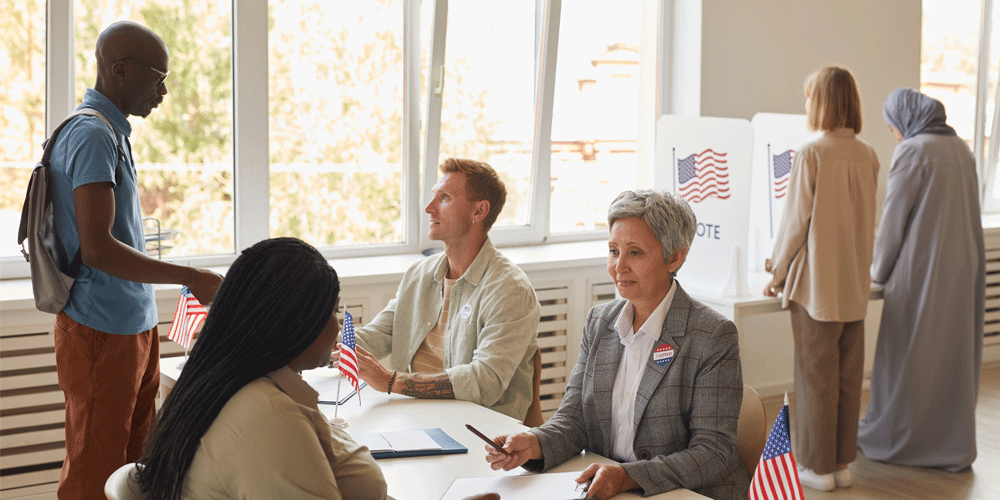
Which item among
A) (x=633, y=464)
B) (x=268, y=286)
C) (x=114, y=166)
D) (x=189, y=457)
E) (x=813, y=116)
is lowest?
(x=633, y=464)

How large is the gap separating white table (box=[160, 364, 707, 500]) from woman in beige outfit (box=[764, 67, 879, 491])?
1.95 meters

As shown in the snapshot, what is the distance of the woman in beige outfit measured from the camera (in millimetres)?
3834

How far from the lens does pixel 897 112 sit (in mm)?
4324

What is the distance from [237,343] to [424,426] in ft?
3.14

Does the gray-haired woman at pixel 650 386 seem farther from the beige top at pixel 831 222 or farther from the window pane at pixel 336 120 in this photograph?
the window pane at pixel 336 120

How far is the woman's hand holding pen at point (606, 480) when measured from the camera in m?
1.86

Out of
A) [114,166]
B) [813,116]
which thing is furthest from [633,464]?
[813,116]

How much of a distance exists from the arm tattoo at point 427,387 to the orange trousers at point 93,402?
0.71 m

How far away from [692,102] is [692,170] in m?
0.95

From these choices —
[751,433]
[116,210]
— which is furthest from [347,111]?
[751,433]

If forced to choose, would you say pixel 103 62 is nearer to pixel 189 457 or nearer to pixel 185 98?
pixel 189 457

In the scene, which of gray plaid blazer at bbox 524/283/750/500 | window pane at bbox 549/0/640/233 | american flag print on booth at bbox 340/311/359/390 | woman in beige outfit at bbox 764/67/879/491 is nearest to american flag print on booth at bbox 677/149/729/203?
woman in beige outfit at bbox 764/67/879/491

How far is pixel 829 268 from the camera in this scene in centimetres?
386

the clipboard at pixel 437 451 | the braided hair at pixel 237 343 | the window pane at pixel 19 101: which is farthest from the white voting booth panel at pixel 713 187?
the braided hair at pixel 237 343
